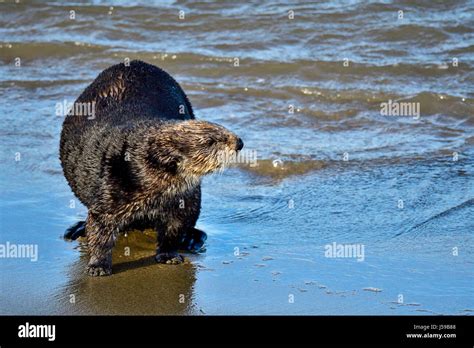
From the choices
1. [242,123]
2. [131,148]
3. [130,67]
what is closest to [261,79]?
[242,123]

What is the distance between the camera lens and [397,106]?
Answer: 38.4ft

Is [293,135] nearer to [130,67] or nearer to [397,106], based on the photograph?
[397,106]

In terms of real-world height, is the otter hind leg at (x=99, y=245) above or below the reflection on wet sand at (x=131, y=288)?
above

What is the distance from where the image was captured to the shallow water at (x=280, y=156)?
21.7 ft

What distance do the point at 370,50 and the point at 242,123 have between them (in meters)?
3.49

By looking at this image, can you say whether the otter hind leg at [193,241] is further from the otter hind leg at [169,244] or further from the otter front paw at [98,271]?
the otter front paw at [98,271]

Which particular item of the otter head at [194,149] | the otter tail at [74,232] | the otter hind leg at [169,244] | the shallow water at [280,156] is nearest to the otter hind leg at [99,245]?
the shallow water at [280,156]

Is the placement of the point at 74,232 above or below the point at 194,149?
below

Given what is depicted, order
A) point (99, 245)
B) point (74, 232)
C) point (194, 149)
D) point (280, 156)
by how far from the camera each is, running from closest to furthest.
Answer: point (194, 149) → point (99, 245) → point (74, 232) → point (280, 156)

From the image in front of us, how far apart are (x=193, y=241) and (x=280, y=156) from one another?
2.55 meters

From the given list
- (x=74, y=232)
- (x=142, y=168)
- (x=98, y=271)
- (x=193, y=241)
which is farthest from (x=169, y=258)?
(x=74, y=232)

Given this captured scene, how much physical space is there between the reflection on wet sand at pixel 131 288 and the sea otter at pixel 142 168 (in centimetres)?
12

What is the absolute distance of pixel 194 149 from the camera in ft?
21.6

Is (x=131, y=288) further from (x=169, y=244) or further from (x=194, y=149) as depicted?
(x=194, y=149)
